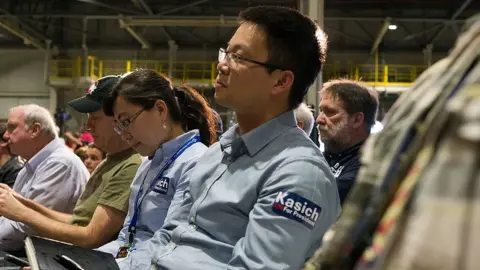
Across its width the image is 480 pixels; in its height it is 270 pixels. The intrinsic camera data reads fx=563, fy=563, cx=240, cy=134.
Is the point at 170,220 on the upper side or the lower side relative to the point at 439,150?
lower

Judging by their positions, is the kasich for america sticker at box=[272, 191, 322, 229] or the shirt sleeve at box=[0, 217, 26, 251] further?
the shirt sleeve at box=[0, 217, 26, 251]

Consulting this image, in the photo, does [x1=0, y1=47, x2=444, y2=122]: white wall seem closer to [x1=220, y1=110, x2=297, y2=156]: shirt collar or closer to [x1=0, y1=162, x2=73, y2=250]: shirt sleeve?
[x1=0, y1=162, x2=73, y2=250]: shirt sleeve

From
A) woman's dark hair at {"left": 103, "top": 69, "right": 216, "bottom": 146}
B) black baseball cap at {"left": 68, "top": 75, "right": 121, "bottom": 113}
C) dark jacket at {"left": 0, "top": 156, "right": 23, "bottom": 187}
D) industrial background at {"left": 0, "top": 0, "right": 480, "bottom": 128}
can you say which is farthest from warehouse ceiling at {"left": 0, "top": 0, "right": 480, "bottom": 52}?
woman's dark hair at {"left": 103, "top": 69, "right": 216, "bottom": 146}

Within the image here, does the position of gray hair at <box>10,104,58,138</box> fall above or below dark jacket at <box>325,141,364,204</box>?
above

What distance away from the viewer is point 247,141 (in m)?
1.37

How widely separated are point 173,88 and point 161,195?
0.49 meters

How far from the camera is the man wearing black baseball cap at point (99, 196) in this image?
7.10 ft

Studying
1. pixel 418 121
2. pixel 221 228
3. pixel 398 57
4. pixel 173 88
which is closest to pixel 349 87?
pixel 173 88

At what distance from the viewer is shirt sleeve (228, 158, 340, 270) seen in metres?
1.16

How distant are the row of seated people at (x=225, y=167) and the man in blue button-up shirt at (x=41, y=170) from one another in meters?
0.05

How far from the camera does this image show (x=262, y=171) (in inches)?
50.4

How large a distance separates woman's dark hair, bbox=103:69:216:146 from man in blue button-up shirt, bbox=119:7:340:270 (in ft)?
2.17

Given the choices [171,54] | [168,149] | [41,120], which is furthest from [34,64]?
[168,149]

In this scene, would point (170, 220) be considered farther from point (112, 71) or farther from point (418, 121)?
point (112, 71)
